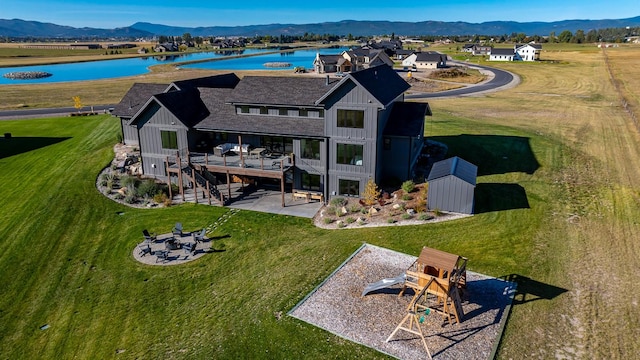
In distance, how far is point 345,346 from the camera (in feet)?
52.2

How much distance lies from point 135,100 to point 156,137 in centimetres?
937

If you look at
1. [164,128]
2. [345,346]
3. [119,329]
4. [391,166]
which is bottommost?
[119,329]

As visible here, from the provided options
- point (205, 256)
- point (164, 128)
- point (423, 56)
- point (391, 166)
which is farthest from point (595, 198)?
point (423, 56)

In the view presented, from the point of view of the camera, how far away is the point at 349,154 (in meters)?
30.5

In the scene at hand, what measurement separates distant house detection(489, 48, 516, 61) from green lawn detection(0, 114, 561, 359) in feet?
433

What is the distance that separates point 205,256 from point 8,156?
1273 inches

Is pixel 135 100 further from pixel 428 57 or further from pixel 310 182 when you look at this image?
pixel 428 57

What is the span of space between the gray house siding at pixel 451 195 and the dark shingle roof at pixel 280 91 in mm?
11004

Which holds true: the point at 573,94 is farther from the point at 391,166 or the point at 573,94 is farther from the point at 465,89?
the point at 391,166

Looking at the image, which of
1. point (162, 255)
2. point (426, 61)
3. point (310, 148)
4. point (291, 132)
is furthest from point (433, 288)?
point (426, 61)

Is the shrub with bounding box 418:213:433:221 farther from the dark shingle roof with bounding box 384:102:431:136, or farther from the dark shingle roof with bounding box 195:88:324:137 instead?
the dark shingle roof with bounding box 195:88:324:137

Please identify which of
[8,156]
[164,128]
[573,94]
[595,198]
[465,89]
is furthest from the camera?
[465,89]

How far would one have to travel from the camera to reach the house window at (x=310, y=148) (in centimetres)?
3133

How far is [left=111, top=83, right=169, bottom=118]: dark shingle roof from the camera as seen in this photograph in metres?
40.8
